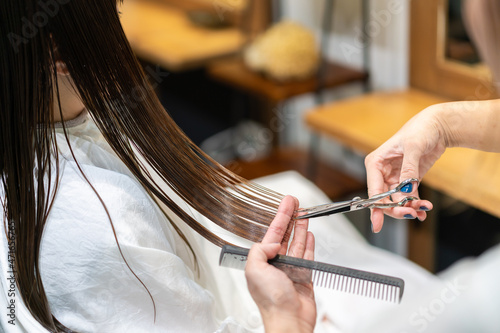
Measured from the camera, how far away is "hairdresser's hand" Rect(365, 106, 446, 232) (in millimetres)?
693

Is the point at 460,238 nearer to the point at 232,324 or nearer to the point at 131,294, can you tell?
the point at 232,324

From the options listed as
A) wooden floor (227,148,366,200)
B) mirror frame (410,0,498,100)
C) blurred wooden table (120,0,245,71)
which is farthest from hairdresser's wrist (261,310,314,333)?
blurred wooden table (120,0,245,71)

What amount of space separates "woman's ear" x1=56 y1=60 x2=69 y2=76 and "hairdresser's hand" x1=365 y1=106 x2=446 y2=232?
39 cm

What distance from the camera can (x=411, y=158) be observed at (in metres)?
0.71

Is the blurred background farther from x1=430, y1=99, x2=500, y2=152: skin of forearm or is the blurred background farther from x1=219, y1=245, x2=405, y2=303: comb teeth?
x1=219, y1=245, x2=405, y2=303: comb teeth

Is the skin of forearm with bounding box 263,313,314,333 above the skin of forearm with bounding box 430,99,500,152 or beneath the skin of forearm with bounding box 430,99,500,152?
beneath

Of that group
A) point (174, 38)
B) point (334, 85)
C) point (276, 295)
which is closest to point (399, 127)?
point (276, 295)

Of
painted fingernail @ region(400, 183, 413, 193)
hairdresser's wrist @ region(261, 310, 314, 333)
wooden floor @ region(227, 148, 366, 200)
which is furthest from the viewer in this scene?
wooden floor @ region(227, 148, 366, 200)

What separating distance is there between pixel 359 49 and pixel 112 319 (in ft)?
4.11

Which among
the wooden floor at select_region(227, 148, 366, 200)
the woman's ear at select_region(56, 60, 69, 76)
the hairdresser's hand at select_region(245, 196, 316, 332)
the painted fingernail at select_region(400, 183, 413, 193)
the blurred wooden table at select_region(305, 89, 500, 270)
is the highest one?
the woman's ear at select_region(56, 60, 69, 76)

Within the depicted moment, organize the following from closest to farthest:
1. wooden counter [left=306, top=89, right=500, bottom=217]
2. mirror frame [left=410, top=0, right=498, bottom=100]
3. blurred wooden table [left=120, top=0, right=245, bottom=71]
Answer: wooden counter [left=306, top=89, right=500, bottom=217] < mirror frame [left=410, top=0, right=498, bottom=100] < blurred wooden table [left=120, top=0, right=245, bottom=71]

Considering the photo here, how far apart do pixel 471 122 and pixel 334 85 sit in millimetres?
1073

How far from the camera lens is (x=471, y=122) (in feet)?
2.33

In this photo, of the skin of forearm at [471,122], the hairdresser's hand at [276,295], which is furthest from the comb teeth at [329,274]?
the skin of forearm at [471,122]
